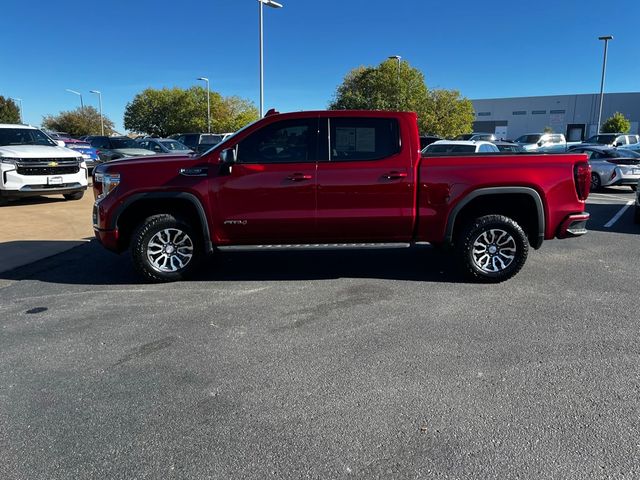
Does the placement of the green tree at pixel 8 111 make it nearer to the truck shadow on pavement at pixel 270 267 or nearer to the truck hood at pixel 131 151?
the truck hood at pixel 131 151

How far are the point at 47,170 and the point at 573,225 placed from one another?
10.5 m

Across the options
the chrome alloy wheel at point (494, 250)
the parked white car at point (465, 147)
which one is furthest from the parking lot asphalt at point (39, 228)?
the parked white car at point (465, 147)

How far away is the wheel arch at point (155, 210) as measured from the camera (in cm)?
555

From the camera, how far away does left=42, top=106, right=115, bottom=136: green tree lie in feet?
236

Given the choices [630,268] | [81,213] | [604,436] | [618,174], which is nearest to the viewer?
[604,436]

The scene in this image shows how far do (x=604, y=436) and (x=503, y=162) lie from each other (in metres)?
3.38

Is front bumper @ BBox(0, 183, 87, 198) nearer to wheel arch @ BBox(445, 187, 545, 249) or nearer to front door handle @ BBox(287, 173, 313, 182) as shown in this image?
front door handle @ BBox(287, 173, 313, 182)

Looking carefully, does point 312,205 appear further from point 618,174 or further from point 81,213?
point 618,174

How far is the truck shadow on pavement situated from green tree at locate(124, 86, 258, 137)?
172 ft

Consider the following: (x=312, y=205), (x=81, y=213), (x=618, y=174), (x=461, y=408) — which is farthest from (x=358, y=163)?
(x=618, y=174)

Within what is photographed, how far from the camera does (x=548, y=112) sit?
2862 inches

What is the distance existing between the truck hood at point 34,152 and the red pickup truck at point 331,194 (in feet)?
21.1

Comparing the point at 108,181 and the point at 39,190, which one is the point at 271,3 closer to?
the point at 39,190

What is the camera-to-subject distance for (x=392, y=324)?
4.57 meters
